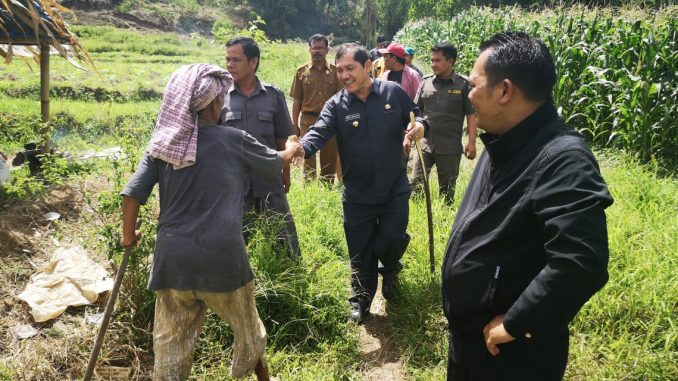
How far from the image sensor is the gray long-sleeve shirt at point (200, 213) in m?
2.29

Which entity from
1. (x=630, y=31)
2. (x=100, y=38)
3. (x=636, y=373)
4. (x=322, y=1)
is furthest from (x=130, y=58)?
(x=322, y=1)

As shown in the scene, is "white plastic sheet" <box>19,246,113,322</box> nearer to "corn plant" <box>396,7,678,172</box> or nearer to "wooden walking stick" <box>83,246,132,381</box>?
"wooden walking stick" <box>83,246,132,381</box>

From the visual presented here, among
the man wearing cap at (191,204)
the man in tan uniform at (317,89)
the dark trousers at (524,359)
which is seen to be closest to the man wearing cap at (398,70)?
the man in tan uniform at (317,89)

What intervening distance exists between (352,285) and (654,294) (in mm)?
2067

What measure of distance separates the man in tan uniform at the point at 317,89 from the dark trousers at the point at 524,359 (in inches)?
172

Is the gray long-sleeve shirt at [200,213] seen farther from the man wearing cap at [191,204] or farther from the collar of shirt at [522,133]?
the collar of shirt at [522,133]

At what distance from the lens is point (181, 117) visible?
219 centimetres

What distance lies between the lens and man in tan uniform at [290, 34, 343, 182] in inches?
244

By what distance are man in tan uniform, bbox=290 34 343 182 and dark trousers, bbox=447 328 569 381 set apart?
437cm

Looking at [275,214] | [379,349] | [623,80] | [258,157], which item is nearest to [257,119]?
[275,214]

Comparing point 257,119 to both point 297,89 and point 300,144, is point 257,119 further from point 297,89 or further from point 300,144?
point 297,89

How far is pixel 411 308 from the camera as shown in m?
3.68

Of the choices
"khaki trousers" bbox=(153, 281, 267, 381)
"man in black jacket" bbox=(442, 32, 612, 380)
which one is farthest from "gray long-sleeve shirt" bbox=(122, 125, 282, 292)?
"man in black jacket" bbox=(442, 32, 612, 380)

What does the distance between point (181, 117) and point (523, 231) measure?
150 centimetres
